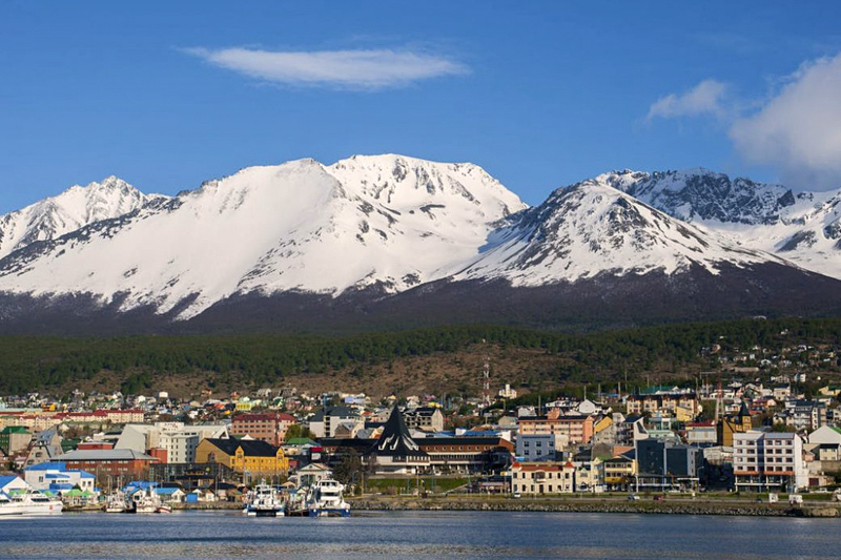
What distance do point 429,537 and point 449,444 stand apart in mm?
56177

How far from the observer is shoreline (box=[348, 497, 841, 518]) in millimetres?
88375

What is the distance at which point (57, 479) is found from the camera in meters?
112

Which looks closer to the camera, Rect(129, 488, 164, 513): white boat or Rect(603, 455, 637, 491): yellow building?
Rect(129, 488, 164, 513): white boat

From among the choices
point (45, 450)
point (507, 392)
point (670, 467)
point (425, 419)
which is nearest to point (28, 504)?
point (45, 450)


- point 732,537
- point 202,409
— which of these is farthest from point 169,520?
point 202,409

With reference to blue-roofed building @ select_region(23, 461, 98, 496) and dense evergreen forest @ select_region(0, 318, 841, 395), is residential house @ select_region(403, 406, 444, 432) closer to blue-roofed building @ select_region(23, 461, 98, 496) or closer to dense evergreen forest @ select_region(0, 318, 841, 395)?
dense evergreen forest @ select_region(0, 318, 841, 395)

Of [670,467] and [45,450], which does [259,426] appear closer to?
[45,450]

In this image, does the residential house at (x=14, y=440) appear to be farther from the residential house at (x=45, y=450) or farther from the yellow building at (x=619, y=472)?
the yellow building at (x=619, y=472)

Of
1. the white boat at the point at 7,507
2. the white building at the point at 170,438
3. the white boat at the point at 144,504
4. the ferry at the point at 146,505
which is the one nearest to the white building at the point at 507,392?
the white building at the point at 170,438

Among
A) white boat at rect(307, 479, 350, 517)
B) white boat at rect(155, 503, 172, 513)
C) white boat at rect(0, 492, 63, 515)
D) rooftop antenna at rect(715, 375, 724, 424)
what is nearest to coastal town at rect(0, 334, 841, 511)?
rooftop antenna at rect(715, 375, 724, 424)

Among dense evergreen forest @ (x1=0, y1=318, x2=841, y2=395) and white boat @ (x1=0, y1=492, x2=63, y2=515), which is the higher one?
dense evergreen forest @ (x1=0, y1=318, x2=841, y2=395)

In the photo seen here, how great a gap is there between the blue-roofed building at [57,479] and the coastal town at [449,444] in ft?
0.62

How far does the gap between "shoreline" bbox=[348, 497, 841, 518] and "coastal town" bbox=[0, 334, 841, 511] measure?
2.72 m

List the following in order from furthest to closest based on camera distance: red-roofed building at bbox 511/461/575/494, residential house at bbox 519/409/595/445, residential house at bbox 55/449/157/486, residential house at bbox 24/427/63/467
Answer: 1. residential house at bbox 519/409/595/445
2. residential house at bbox 24/427/63/467
3. residential house at bbox 55/449/157/486
4. red-roofed building at bbox 511/461/575/494
